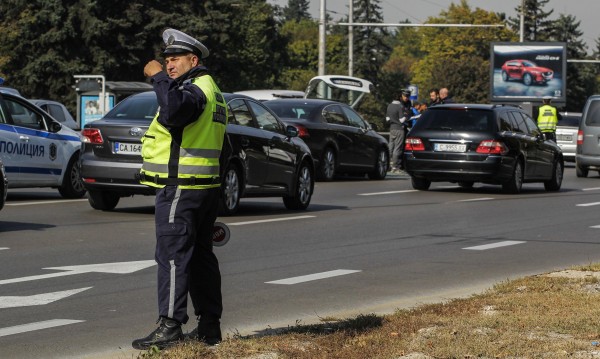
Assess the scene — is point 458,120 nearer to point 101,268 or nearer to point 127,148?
point 127,148

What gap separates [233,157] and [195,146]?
32.8ft

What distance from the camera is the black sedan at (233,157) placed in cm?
1636

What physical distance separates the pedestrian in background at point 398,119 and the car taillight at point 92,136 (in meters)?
14.7

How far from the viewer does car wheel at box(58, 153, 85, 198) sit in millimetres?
19906

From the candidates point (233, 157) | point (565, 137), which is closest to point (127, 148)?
point (233, 157)

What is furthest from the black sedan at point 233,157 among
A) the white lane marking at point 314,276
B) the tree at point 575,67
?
the tree at point 575,67

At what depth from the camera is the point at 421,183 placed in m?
24.5

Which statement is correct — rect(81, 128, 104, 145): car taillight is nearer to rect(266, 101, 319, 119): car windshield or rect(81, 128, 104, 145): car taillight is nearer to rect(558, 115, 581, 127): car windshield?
rect(266, 101, 319, 119): car windshield

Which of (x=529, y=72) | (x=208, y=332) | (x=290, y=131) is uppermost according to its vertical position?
(x=529, y=72)

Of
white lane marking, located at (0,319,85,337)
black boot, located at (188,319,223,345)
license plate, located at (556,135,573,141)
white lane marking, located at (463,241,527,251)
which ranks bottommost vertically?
license plate, located at (556,135,573,141)

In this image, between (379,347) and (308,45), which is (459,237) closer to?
(379,347)

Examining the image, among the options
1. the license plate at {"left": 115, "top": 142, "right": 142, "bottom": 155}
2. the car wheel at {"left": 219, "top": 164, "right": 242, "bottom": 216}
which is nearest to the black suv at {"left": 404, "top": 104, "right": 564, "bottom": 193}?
the car wheel at {"left": 219, "top": 164, "right": 242, "bottom": 216}

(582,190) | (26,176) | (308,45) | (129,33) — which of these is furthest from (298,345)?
(308,45)

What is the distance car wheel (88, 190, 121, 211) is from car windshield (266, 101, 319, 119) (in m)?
9.28
